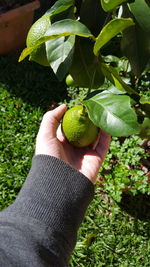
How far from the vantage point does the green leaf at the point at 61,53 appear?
840 mm

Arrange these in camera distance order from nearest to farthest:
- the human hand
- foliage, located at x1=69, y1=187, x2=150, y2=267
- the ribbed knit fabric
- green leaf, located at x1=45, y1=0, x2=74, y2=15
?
green leaf, located at x1=45, y1=0, x2=74, y2=15 < the ribbed knit fabric < the human hand < foliage, located at x1=69, y1=187, x2=150, y2=267

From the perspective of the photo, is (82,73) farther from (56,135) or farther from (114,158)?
→ (114,158)

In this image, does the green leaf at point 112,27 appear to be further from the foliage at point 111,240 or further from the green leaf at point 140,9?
the foliage at point 111,240

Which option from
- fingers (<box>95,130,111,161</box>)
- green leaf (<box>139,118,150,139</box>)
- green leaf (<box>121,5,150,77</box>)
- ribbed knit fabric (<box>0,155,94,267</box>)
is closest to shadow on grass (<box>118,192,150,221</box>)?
fingers (<box>95,130,111,161</box>)

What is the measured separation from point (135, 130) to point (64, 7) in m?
0.35

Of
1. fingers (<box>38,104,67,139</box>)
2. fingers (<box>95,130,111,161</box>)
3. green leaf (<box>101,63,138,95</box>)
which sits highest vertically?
green leaf (<box>101,63,138,95</box>)

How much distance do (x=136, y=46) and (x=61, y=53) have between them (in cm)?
20

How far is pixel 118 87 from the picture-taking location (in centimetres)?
93

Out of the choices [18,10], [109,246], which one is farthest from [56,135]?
[18,10]

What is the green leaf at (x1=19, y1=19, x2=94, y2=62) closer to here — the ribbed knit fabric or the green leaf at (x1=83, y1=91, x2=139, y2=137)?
the green leaf at (x1=83, y1=91, x2=139, y2=137)

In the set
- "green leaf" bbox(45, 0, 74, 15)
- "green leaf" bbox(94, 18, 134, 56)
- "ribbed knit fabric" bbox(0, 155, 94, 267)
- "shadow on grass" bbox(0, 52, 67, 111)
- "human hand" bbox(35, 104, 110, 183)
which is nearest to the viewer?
"green leaf" bbox(94, 18, 134, 56)

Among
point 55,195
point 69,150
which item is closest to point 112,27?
point 55,195

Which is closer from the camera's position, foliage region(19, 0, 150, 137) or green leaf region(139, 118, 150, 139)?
foliage region(19, 0, 150, 137)

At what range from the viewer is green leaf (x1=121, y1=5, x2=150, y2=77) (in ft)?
2.87
